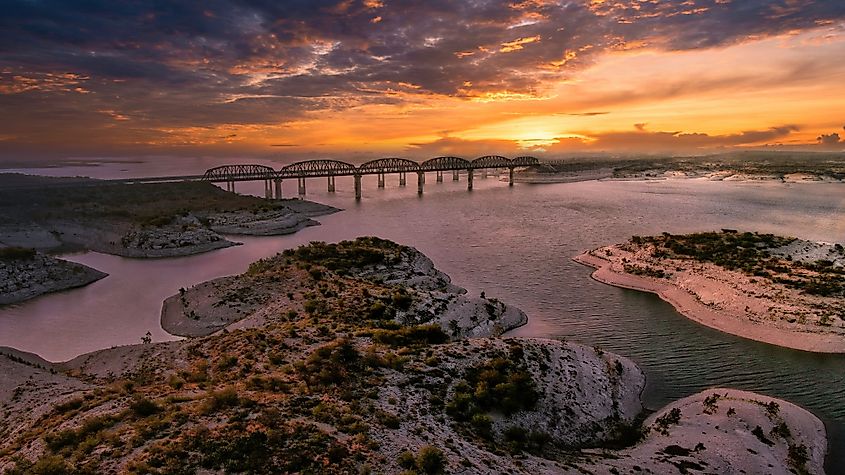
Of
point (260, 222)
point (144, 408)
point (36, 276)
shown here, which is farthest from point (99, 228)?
point (144, 408)

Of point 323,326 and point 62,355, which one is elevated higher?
point 323,326

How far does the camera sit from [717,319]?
41562 mm

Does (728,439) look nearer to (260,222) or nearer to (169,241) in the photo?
(169,241)

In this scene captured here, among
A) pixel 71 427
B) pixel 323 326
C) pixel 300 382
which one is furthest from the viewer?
pixel 323 326

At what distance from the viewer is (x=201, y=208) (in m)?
115

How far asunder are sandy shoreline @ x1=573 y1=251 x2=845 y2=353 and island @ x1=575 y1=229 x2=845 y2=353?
6 centimetres

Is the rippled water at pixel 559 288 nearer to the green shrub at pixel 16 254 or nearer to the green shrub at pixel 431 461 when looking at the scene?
the green shrub at pixel 16 254

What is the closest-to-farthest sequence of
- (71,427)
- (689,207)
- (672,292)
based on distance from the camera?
(71,427)
(672,292)
(689,207)

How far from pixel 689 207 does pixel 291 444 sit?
12832 centimetres

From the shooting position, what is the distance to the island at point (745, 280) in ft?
127

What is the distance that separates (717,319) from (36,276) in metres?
70.6

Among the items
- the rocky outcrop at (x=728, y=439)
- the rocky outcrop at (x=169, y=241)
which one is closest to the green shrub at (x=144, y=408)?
the rocky outcrop at (x=728, y=439)

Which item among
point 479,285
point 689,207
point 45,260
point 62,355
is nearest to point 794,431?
point 479,285

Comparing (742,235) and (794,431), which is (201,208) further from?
(794,431)
